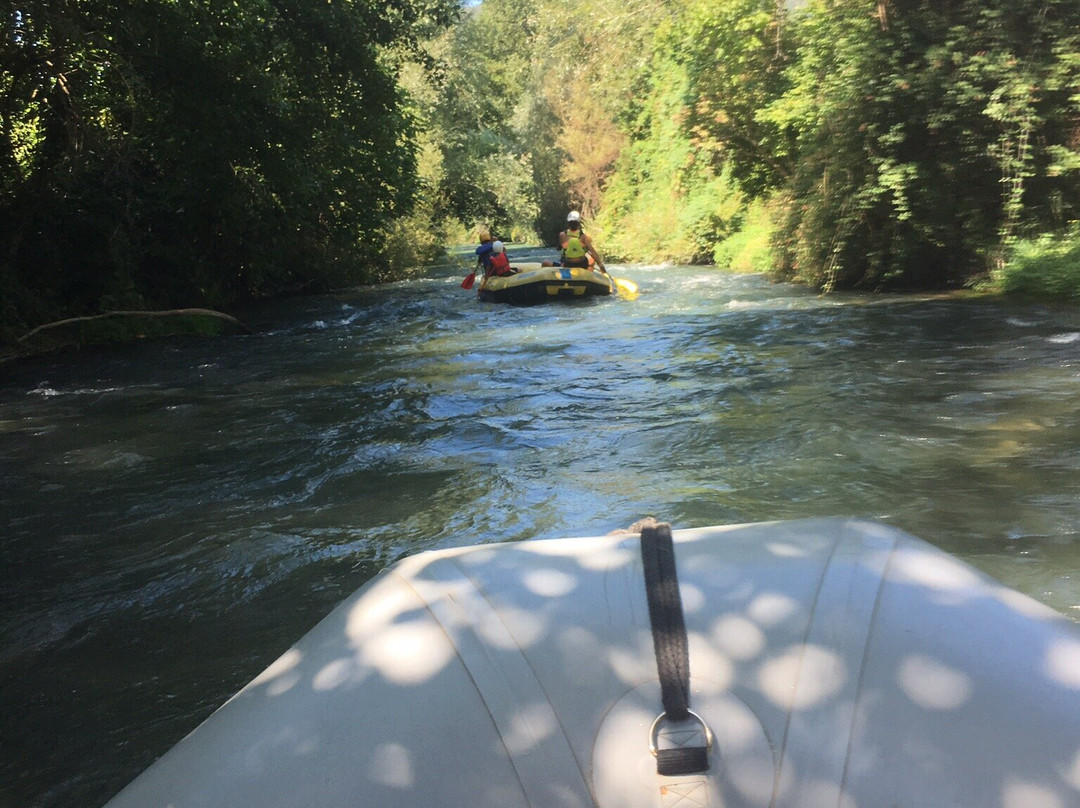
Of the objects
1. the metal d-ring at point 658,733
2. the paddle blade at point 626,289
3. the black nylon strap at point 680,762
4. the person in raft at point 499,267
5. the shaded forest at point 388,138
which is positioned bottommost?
the paddle blade at point 626,289

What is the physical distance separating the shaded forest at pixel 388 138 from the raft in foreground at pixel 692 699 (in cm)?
921

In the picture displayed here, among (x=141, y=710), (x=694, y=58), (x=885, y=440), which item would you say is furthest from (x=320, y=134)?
(x=141, y=710)

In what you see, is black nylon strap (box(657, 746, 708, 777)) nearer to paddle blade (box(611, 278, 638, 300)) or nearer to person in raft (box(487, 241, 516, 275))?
paddle blade (box(611, 278, 638, 300))

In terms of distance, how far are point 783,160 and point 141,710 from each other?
17.4m

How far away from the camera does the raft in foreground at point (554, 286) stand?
14.6 metres

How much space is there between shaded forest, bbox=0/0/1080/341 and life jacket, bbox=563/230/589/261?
11.1 ft

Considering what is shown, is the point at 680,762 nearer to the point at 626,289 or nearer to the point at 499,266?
the point at 626,289

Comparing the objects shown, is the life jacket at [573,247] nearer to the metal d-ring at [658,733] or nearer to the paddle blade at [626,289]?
the paddle blade at [626,289]

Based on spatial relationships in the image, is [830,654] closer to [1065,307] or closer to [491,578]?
[491,578]

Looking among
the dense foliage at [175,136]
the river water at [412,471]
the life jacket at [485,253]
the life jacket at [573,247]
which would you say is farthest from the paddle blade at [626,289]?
the dense foliage at [175,136]

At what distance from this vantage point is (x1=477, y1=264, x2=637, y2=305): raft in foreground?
14570 millimetres

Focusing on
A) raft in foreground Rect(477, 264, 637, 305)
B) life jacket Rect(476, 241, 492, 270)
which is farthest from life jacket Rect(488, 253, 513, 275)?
life jacket Rect(476, 241, 492, 270)

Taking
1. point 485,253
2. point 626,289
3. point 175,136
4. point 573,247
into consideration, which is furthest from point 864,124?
point 175,136

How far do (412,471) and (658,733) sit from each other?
4.24 metres
